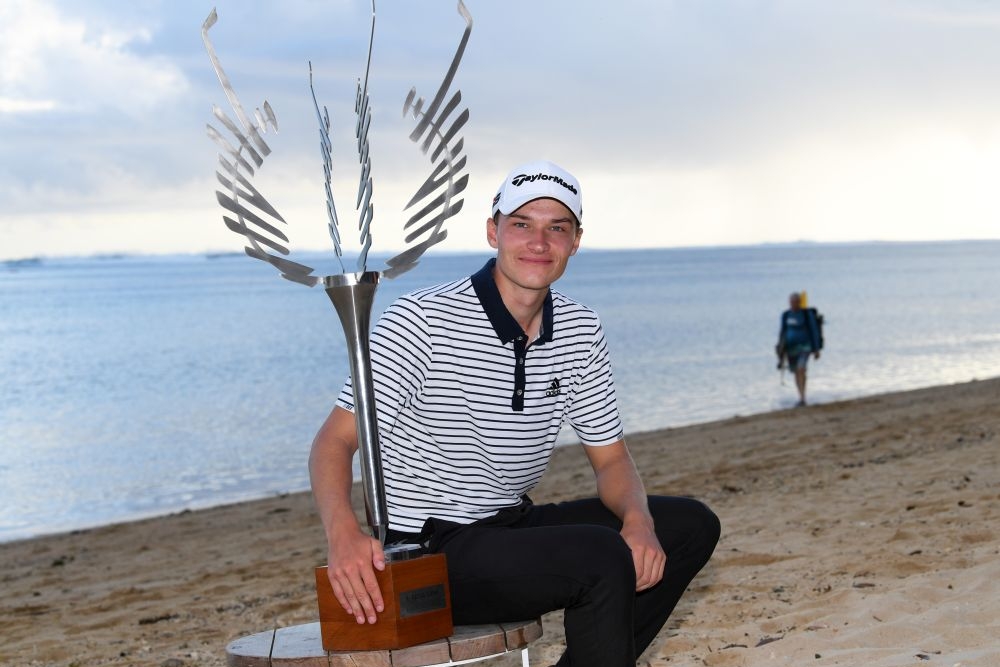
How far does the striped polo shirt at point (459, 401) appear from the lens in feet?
9.23

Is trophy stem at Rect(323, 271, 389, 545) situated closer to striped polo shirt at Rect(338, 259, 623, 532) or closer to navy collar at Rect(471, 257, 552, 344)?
striped polo shirt at Rect(338, 259, 623, 532)

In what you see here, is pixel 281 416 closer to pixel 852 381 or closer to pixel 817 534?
pixel 852 381

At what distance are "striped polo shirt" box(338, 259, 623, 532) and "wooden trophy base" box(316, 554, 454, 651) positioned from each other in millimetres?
332

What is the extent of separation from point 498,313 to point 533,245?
0.20 m

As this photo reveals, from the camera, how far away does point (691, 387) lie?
21.6 meters

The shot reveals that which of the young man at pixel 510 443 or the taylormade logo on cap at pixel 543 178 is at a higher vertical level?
the taylormade logo on cap at pixel 543 178

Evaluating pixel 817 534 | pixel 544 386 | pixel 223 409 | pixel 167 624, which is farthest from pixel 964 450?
pixel 223 409

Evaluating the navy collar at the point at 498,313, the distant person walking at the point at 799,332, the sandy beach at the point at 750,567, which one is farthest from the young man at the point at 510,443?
the distant person walking at the point at 799,332

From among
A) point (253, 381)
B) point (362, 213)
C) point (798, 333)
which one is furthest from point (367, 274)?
point (253, 381)

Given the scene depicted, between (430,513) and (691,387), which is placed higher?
(430,513)

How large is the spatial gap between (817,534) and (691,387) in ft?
51.2

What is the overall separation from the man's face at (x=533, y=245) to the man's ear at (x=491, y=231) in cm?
14

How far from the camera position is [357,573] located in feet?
8.02

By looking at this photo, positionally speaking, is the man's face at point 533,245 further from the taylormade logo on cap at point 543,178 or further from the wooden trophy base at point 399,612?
the wooden trophy base at point 399,612
